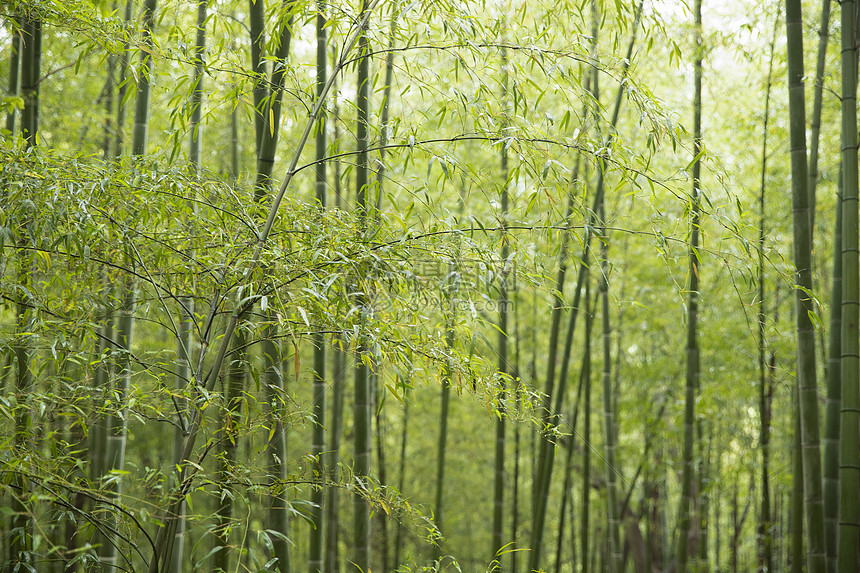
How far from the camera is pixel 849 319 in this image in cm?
258

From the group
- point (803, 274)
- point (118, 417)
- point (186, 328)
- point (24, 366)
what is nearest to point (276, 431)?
point (118, 417)

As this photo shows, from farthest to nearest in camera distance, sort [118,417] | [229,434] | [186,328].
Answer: [186,328], [118,417], [229,434]

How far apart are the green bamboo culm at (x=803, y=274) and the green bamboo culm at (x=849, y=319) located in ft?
0.38

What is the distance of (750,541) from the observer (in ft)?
30.7

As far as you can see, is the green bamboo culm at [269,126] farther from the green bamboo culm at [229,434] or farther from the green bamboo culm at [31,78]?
the green bamboo culm at [31,78]

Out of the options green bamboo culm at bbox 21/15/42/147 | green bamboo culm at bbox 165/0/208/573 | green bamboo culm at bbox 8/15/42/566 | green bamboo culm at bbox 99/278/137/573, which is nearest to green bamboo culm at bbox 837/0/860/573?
green bamboo culm at bbox 165/0/208/573

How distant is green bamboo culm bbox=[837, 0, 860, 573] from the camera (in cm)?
250

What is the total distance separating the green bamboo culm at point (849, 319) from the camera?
8.21 feet

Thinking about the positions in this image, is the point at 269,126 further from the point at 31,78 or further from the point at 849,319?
the point at 849,319

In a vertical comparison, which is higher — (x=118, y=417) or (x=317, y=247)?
(x=317, y=247)

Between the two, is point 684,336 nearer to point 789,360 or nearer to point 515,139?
point 789,360

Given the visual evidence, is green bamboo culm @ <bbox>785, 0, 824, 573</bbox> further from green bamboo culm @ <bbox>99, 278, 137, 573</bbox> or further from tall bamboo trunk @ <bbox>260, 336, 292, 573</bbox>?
green bamboo culm @ <bbox>99, 278, 137, 573</bbox>

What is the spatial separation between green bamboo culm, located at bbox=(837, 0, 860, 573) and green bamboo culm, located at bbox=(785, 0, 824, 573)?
0.38ft

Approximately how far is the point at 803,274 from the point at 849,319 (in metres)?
0.25
